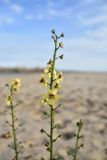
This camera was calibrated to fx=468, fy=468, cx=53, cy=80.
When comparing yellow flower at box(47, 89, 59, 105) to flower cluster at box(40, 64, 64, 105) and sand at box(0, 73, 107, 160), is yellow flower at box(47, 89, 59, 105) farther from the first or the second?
sand at box(0, 73, 107, 160)

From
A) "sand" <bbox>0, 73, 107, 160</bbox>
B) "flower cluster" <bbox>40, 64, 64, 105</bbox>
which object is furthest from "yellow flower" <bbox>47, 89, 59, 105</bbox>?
"sand" <bbox>0, 73, 107, 160</bbox>

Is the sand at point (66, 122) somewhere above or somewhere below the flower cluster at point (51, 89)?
below

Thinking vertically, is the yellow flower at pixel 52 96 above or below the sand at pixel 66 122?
above

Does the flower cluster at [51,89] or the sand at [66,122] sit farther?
the sand at [66,122]

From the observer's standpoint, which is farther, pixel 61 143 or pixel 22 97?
pixel 22 97

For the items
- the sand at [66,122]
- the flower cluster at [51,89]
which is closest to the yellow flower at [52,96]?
the flower cluster at [51,89]

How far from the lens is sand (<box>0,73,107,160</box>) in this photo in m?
8.67

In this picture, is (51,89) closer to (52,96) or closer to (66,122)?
(52,96)

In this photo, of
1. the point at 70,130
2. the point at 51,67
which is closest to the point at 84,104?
the point at 70,130

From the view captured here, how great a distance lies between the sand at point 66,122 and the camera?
8.67m

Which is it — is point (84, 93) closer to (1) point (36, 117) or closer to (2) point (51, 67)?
(1) point (36, 117)

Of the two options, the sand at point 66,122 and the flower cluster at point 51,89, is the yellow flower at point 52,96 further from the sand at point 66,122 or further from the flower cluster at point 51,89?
the sand at point 66,122

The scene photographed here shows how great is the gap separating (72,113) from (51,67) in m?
6.87

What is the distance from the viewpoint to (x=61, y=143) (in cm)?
927
